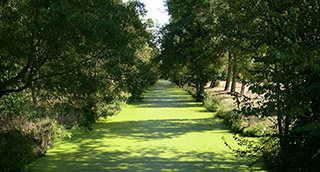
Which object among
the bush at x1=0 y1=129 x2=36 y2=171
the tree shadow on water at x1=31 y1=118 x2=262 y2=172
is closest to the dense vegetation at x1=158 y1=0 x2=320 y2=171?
the tree shadow on water at x1=31 y1=118 x2=262 y2=172

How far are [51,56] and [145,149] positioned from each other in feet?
12.7

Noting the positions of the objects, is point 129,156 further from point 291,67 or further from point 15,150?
point 291,67

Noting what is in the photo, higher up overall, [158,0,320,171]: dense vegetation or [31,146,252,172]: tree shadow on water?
[158,0,320,171]: dense vegetation

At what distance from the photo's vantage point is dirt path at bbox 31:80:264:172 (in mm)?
6688

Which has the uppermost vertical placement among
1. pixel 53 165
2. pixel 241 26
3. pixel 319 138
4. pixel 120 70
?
pixel 241 26

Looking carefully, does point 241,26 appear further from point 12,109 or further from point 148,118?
point 148,118

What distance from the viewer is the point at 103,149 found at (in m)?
8.20

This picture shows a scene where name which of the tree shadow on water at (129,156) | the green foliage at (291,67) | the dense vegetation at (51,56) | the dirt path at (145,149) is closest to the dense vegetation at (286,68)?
the green foliage at (291,67)

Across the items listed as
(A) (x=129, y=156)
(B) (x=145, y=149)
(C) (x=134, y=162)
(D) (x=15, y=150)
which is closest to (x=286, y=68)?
(C) (x=134, y=162)

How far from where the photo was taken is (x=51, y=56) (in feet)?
16.8

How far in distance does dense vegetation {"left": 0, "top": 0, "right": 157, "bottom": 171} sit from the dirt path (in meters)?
0.69

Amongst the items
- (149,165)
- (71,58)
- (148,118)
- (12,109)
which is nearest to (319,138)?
(149,165)

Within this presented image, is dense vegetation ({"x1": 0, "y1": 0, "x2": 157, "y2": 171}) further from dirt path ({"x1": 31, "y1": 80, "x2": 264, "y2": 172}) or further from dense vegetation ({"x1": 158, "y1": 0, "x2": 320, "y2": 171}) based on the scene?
dense vegetation ({"x1": 158, "y1": 0, "x2": 320, "y2": 171})

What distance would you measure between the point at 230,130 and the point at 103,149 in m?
4.44
